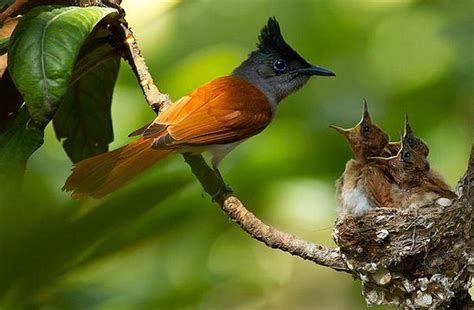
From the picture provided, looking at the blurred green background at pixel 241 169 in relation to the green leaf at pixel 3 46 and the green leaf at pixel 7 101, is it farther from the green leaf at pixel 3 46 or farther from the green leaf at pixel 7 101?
the green leaf at pixel 3 46

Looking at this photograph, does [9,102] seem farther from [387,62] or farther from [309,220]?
[387,62]

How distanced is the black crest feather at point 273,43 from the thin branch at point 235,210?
2.83 feet

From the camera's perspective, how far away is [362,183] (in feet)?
10.9

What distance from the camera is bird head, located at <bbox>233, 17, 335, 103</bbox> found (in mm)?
3568

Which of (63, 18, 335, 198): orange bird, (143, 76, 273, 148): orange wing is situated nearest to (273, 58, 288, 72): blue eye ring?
(63, 18, 335, 198): orange bird

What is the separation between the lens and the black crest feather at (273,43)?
3.46 m

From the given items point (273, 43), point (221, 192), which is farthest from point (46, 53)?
point (273, 43)

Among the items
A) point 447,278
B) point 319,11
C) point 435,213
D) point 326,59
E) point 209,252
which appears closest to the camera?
point 447,278

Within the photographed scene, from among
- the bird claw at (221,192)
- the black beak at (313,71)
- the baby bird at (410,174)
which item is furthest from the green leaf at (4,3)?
the baby bird at (410,174)

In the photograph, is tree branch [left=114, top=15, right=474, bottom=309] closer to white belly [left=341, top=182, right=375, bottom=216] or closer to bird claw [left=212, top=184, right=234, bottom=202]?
bird claw [left=212, top=184, right=234, bottom=202]

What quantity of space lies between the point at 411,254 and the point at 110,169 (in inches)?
40.4

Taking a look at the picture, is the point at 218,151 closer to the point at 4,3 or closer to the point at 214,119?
the point at 214,119

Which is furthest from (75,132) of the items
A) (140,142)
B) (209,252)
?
(209,252)

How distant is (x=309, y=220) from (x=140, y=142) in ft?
4.12
